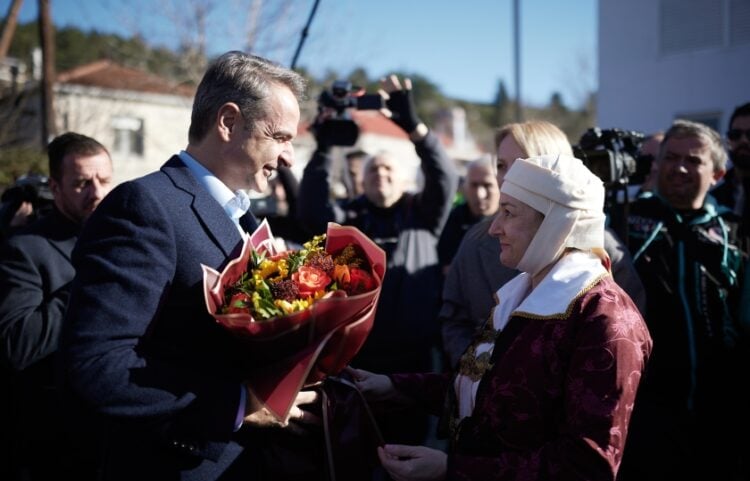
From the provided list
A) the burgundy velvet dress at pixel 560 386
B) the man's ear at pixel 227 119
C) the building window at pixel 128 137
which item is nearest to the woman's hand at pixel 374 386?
the burgundy velvet dress at pixel 560 386

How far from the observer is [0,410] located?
356 cm

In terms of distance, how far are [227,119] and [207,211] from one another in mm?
286

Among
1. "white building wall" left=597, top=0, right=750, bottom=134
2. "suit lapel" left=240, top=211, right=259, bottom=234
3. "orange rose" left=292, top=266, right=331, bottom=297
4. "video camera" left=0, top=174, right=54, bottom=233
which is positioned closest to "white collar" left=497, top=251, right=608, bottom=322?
"orange rose" left=292, top=266, right=331, bottom=297

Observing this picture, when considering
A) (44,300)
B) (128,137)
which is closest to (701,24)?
(44,300)

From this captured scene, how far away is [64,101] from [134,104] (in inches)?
170

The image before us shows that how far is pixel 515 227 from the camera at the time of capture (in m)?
1.96

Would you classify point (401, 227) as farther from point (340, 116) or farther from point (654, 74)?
point (654, 74)

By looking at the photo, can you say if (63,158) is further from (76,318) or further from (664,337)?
(664,337)

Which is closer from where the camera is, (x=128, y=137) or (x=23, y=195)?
(x=23, y=195)

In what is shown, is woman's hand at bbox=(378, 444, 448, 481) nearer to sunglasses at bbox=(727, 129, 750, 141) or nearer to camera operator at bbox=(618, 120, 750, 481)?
camera operator at bbox=(618, 120, 750, 481)

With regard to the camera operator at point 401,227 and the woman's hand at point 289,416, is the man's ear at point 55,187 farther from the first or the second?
the woman's hand at point 289,416

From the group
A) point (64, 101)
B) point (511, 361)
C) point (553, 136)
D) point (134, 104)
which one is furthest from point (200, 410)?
point (134, 104)

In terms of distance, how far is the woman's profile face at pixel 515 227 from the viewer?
76.3 inches

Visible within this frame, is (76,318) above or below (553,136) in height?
below
